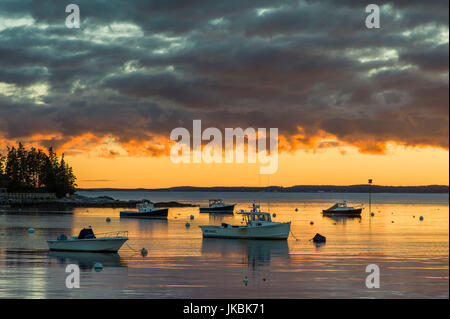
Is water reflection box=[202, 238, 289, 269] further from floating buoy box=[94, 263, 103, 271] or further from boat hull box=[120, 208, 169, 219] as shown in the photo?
boat hull box=[120, 208, 169, 219]

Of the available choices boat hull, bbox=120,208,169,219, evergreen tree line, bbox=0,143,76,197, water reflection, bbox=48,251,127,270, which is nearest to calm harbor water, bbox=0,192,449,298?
water reflection, bbox=48,251,127,270

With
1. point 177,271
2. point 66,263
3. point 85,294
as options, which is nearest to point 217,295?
point 85,294

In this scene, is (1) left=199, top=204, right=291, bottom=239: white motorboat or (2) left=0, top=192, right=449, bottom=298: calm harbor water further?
(1) left=199, top=204, right=291, bottom=239: white motorboat

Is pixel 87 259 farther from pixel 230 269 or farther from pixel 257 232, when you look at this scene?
pixel 257 232

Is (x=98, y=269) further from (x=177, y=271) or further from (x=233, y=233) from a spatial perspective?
(x=233, y=233)

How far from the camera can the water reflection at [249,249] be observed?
50.6 meters

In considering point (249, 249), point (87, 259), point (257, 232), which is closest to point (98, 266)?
point (87, 259)

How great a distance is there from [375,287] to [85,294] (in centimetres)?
1767

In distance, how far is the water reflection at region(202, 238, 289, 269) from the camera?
50625 mm

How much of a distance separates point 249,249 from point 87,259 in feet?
59.1

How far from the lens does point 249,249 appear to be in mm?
58438

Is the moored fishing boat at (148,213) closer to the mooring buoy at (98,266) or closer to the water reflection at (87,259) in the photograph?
the water reflection at (87,259)

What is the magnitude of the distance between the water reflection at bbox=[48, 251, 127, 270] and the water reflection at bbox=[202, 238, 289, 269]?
10015 mm
